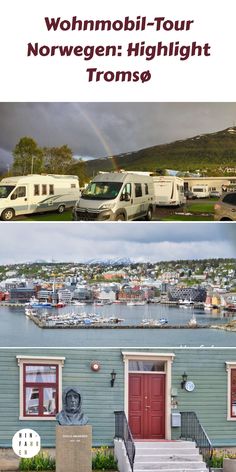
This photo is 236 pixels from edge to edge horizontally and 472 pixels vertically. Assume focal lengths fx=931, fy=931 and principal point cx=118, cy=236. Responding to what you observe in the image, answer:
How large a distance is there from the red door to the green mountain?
13.1 ft

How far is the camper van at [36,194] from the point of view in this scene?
17.5 m

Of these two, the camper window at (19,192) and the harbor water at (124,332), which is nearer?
the harbor water at (124,332)

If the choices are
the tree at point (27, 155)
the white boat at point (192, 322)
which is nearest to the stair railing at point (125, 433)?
the white boat at point (192, 322)

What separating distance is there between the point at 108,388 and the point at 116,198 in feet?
11.7

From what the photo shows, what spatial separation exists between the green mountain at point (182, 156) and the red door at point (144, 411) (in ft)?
Answer: 13.1

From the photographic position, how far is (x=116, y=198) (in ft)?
57.1

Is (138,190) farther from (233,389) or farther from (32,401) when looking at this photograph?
(32,401)

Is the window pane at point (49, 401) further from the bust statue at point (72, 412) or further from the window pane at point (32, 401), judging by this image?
the bust statue at point (72, 412)

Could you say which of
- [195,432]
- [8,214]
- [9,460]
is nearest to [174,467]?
[195,432]
